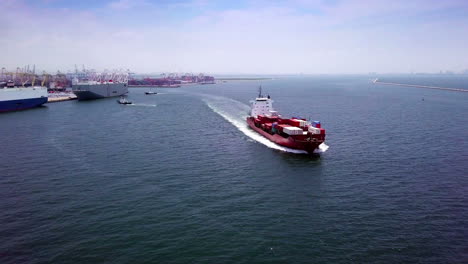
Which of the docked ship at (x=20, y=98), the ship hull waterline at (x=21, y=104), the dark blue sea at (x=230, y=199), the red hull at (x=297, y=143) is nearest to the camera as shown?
the dark blue sea at (x=230, y=199)

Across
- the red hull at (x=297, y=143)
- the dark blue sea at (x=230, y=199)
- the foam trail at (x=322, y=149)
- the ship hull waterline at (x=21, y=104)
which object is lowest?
the dark blue sea at (x=230, y=199)

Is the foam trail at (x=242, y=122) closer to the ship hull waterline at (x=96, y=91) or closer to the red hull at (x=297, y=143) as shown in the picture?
the red hull at (x=297, y=143)

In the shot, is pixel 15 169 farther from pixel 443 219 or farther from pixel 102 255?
pixel 443 219

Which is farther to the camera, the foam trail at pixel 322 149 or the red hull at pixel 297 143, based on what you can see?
the foam trail at pixel 322 149

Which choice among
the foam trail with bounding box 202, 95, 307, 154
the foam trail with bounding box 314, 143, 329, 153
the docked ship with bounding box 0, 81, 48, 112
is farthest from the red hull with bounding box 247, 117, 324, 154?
the docked ship with bounding box 0, 81, 48, 112

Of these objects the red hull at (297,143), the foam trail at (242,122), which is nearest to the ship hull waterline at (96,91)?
the foam trail at (242,122)

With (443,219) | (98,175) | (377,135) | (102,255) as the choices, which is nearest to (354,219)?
(443,219)

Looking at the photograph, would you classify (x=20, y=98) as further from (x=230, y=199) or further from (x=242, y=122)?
(x=230, y=199)

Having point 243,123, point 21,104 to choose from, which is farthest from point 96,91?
point 243,123
